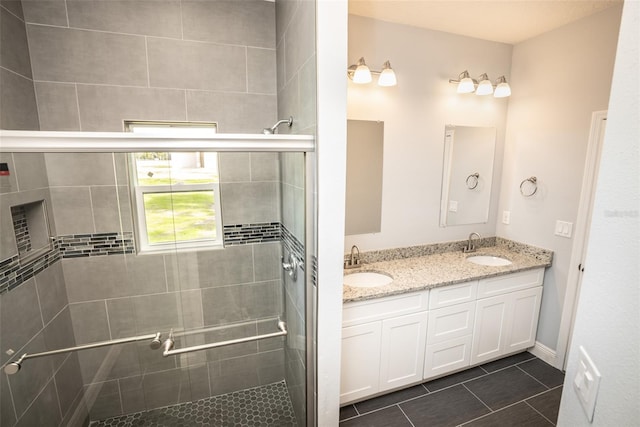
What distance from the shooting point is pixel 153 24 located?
189 centimetres

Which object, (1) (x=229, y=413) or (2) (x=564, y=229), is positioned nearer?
(1) (x=229, y=413)

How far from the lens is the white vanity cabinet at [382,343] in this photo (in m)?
1.85

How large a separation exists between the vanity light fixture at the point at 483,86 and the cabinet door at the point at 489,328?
173 cm

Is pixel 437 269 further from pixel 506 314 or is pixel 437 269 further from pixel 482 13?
pixel 482 13

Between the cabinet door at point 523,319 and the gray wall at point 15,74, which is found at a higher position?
the gray wall at point 15,74

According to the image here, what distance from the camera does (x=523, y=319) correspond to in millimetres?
2422

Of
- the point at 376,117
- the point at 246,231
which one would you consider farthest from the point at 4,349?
the point at 376,117

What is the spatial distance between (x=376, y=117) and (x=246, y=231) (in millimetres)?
1350

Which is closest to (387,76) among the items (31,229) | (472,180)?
(472,180)

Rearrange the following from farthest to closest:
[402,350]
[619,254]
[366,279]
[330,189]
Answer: [366,279] → [402,350] → [330,189] → [619,254]

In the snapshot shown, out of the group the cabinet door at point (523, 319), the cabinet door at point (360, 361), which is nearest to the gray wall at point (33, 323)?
the cabinet door at point (360, 361)

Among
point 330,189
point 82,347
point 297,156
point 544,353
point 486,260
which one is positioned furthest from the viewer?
point 486,260

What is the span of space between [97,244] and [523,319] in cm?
331

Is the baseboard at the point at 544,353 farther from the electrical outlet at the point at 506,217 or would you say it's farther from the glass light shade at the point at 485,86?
the glass light shade at the point at 485,86
